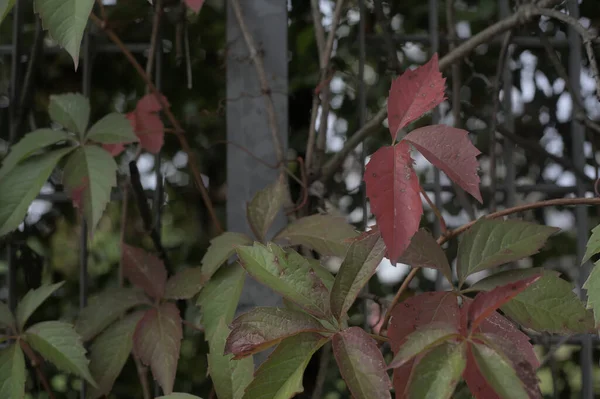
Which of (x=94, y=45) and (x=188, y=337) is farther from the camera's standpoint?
(x=188, y=337)

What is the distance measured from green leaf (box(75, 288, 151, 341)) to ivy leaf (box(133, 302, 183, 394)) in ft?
0.19

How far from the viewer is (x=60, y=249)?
1698 mm

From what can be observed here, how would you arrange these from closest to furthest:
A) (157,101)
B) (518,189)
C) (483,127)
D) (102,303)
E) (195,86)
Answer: (102,303)
(157,101)
(518,189)
(483,127)
(195,86)

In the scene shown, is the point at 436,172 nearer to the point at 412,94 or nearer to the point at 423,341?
the point at 412,94

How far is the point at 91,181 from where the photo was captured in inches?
40.8

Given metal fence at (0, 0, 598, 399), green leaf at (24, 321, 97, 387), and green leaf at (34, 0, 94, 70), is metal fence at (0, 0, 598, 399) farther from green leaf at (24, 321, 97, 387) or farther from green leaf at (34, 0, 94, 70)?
green leaf at (34, 0, 94, 70)

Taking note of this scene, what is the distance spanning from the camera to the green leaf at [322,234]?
99cm

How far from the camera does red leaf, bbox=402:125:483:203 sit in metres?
0.74

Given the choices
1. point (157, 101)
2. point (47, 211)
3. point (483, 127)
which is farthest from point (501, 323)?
point (47, 211)

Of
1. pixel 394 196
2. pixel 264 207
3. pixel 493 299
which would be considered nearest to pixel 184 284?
pixel 264 207

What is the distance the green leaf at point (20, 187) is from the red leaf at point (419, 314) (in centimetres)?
61

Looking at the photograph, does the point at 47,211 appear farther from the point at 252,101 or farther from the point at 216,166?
the point at 252,101

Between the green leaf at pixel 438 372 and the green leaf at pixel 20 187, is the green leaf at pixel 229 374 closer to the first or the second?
the green leaf at pixel 438 372

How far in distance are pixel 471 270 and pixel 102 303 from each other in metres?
0.64
